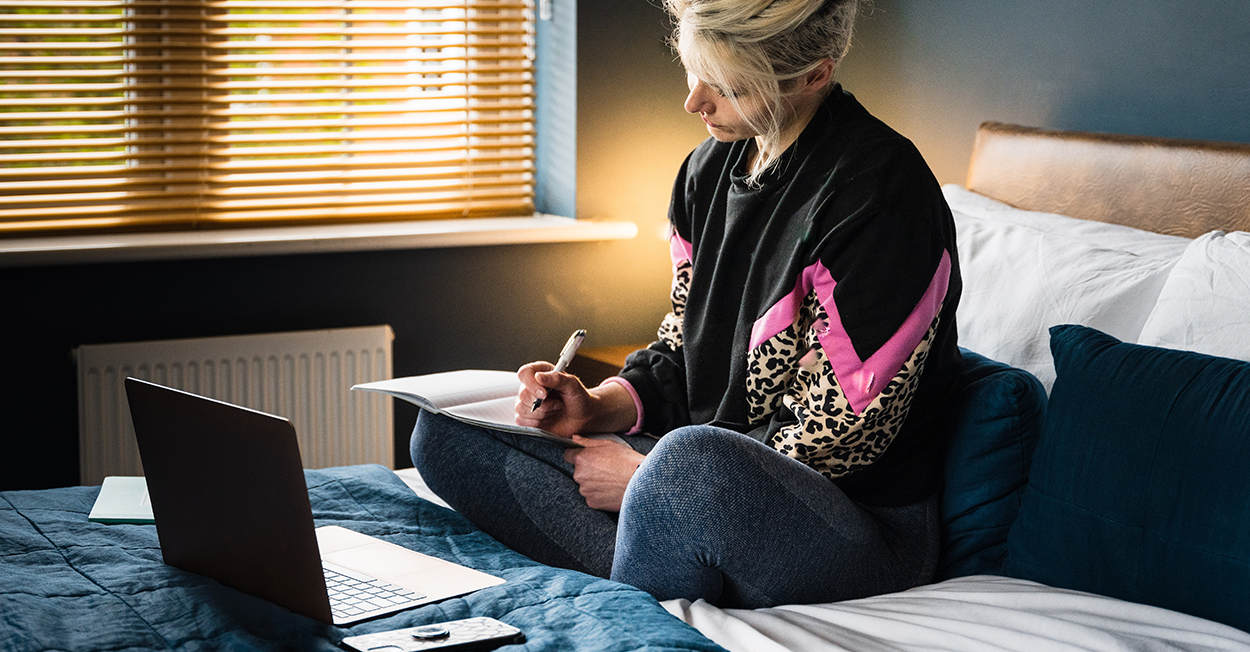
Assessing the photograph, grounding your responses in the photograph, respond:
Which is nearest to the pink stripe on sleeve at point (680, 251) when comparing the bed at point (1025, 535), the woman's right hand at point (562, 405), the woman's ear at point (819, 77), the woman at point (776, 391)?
the woman at point (776, 391)

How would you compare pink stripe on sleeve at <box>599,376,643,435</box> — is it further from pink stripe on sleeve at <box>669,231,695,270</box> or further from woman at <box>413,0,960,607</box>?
pink stripe on sleeve at <box>669,231,695,270</box>

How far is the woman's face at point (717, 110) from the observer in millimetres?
1528

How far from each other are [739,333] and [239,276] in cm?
138

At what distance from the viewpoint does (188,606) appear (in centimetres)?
110

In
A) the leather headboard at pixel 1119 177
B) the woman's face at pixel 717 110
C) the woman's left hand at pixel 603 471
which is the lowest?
the woman's left hand at pixel 603 471

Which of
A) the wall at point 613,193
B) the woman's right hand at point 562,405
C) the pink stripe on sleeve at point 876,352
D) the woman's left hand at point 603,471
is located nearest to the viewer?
the pink stripe on sleeve at point 876,352

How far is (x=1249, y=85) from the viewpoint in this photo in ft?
5.90

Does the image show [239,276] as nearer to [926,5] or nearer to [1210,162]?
[926,5]

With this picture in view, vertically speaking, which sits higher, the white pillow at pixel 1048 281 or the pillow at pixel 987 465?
the white pillow at pixel 1048 281

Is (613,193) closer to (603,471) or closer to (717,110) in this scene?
(717,110)

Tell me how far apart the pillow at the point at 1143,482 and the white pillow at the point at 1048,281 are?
28 cm

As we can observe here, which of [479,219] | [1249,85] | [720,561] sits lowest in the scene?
[720,561]

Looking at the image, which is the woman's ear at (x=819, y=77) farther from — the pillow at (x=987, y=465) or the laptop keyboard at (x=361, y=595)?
the laptop keyboard at (x=361, y=595)

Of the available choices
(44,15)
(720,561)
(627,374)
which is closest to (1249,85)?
(627,374)
